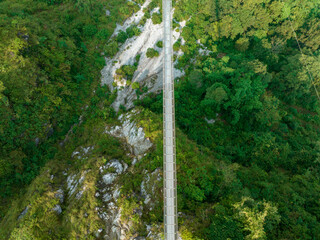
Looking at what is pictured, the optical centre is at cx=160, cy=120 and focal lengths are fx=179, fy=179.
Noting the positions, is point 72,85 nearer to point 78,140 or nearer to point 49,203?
point 78,140

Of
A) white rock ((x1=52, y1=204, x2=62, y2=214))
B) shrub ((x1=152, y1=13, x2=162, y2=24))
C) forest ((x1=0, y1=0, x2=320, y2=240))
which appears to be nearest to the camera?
forest ((x1=0, y1=0, x2=320, y2=240))

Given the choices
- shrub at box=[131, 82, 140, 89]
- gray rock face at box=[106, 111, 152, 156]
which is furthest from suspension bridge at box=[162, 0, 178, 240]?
shrub at box=[131, 82, 140, 89]

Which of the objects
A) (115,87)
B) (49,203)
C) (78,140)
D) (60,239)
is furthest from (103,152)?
(115,87)

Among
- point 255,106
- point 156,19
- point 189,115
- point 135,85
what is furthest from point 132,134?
point 156,19

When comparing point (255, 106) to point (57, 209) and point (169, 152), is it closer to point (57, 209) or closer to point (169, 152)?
point (169, 152)

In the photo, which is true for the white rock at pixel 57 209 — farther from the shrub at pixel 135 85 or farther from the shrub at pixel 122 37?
the shrub at pixel 122 37

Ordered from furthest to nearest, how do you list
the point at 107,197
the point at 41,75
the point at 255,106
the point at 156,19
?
the point at 156,19, the point at 255,106, the point at 41,75, the point at 107,197

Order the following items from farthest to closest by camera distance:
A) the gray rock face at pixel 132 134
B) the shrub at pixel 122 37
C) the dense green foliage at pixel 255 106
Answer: the shrub at pixel 122 37 < the gray rock face at pixel 132 134 < the dense green foliage at pixel 255 106

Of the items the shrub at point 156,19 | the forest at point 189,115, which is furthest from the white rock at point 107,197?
the shrub at point 156,19

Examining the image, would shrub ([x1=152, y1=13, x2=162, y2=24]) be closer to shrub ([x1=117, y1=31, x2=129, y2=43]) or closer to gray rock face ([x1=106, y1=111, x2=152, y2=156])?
shrub ([x1=117, y1=31, x2=129, y2=43])
